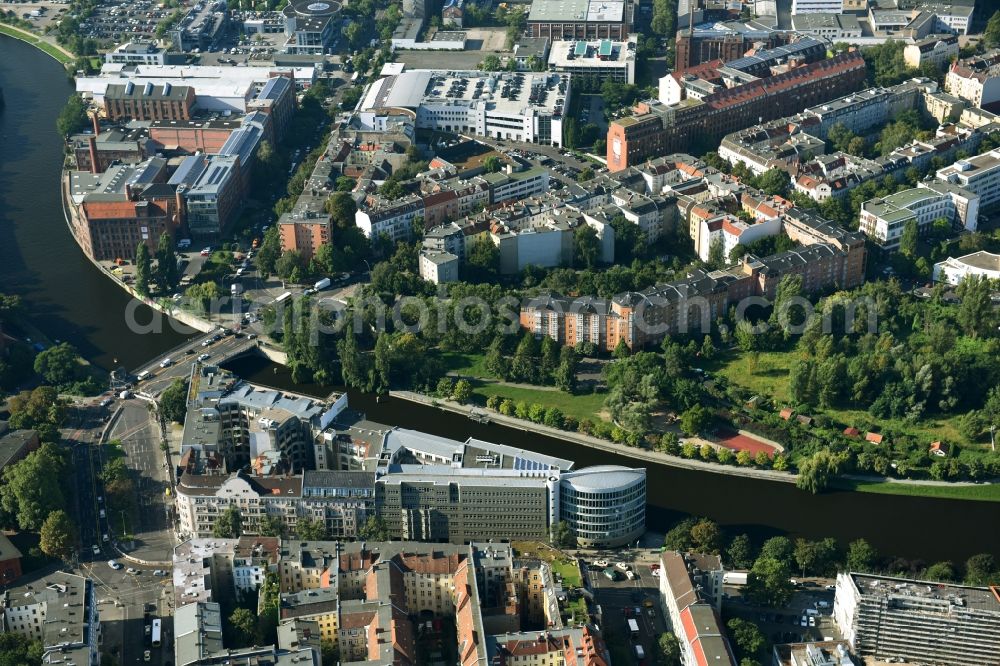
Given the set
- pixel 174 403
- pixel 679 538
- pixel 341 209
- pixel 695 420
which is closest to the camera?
pixel 679 538

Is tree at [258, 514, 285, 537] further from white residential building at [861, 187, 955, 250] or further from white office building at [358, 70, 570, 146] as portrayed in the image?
white office building at [358, 70, 570, 146]

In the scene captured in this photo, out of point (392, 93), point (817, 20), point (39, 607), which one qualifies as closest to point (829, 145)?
point (817, 20)

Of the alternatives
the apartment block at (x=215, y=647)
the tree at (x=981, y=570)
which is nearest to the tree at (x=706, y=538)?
the tree at (x=981, y=570)

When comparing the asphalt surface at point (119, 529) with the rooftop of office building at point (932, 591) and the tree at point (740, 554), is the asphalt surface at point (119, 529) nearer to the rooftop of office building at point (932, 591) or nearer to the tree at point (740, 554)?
the tree at point (740, 554)

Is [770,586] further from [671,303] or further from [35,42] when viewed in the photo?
[35,42]

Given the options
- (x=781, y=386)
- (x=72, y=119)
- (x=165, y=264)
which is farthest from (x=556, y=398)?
(x=72, y=119)
